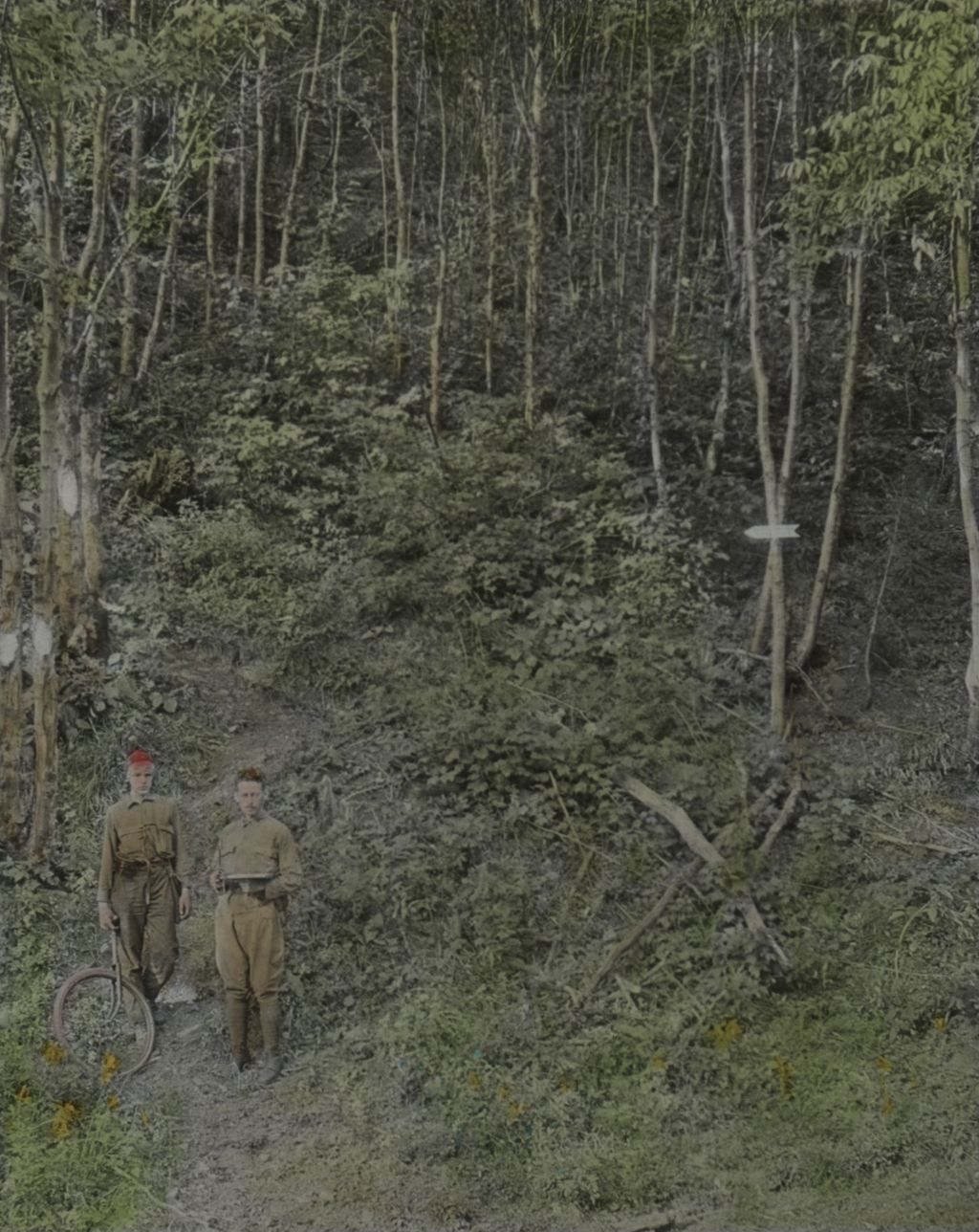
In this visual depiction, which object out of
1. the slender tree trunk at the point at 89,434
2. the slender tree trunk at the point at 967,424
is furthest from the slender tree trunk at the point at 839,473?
the slender tree trunk at the point at 89,434

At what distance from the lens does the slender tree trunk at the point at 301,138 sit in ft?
13.5

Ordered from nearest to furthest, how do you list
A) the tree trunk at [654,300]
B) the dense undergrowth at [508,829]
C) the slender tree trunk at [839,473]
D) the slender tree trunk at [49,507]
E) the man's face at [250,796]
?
1. the dense undergrowth at [508,829]
2. the man's face at [250,796]
3. the slender tree trunk at [49,507]
4. the slender tree trunk at [839,473]
5. the tree trunk at [654,300]

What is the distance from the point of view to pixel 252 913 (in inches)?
139

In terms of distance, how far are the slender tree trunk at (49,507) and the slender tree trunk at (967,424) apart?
357cm

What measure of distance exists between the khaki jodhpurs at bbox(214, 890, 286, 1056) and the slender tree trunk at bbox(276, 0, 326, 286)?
8.17 ft

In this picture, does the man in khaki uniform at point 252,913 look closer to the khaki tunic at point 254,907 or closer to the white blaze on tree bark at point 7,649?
the khaki tunic at point 254,907

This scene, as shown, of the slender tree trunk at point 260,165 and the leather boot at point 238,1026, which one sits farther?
the slender tree trunk at point 260,165

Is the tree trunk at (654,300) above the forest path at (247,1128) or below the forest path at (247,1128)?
above

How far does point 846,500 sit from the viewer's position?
13.6 ft

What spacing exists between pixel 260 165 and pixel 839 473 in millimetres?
2732

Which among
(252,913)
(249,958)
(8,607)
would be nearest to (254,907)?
(252,913)

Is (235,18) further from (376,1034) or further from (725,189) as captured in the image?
(376,1034)

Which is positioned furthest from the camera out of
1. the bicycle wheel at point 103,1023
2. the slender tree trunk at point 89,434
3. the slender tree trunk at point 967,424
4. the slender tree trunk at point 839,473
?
the slender tree trunk at point 839,473

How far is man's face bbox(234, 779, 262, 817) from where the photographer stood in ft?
11.9
